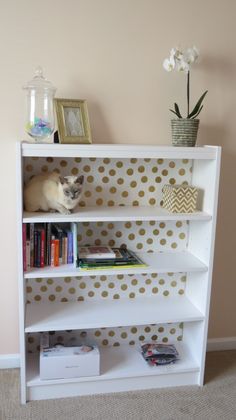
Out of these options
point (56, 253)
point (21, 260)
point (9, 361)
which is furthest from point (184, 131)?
point (9, 361)

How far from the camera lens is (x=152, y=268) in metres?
2.11

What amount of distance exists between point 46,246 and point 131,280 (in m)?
0.56

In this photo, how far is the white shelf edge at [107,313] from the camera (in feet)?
6.83

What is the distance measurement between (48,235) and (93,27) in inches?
41.3

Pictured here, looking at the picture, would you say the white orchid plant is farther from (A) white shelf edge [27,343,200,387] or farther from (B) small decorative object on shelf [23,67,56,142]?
(A) white shelf edge [27,343,200,387]

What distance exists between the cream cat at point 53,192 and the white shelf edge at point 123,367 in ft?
2.75

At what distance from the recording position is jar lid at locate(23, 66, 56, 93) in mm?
2016

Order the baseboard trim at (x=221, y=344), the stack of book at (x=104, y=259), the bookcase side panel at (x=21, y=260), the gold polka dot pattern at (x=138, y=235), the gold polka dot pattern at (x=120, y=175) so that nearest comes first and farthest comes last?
the bookcase side panel at (x=21, y=260), the stack of book at (x=104, y=259), the gold polka dot pattern at (x=120, y=175), the gold polka dot pattern at (x=138, y=235), the baseboard trim at (x=221, y=344)

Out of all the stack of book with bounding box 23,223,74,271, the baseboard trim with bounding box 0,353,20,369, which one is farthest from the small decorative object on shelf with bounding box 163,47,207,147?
the baseboard trim with bounding box 0,353,20,369

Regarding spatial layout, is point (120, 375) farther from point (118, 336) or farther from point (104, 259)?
point (104, 259)

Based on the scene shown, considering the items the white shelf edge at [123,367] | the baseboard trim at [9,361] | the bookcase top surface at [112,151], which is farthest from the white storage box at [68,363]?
the bookcase top surface at [112,151]

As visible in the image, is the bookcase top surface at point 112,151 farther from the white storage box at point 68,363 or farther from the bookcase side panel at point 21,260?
the white storage box at point 68,363

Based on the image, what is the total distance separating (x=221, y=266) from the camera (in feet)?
8.30

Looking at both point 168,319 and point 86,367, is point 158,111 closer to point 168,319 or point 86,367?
point 168,319
